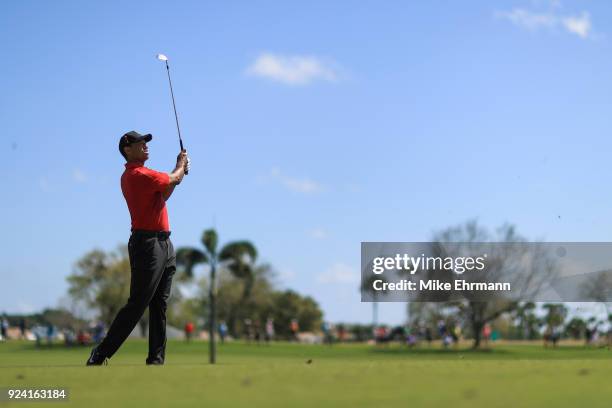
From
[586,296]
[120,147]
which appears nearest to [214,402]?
[120,147]

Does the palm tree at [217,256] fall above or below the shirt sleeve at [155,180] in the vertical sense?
above

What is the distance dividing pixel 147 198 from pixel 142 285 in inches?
34.1

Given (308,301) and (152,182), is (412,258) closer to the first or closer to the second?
(152,182)

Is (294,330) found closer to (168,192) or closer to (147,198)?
(168,192)

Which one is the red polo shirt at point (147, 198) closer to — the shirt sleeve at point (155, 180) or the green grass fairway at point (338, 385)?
the shirt sleeve at point (155, 180)

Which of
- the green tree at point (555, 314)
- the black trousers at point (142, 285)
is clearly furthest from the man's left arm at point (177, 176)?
the green tree at point (555, 314)

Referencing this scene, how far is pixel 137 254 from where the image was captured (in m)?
9.27

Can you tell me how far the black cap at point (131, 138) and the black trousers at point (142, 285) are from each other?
98cm

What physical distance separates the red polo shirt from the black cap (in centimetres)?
39

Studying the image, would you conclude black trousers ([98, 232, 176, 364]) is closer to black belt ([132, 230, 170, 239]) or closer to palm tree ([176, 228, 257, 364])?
black belt ([132, 230, 170, 239])

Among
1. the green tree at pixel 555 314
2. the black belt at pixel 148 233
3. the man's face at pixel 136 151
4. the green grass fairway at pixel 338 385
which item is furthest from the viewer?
the green tree at pixel 555 314

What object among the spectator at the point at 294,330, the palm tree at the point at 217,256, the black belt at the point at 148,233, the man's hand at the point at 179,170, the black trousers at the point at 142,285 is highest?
the palm tree at the point at 217,256

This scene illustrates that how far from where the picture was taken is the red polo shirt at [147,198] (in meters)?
9.30

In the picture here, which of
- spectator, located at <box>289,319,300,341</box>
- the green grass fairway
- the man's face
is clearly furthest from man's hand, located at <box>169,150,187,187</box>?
spectator, located at <box>289,319,300,341</box>
